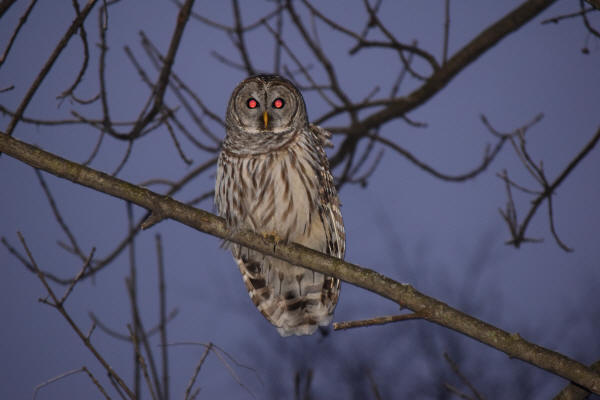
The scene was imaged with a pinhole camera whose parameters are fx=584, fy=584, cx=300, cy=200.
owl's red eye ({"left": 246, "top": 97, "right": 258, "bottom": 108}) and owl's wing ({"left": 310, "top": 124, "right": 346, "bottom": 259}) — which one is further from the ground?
owl's red eye ({"left": 246, "top": 97, "right": 258, "bottom": 108})

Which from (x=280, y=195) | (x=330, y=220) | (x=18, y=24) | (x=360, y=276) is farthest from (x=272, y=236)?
(x=18, y=24)

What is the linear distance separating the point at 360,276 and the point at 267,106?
124 cm

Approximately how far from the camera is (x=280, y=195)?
8.81 ft

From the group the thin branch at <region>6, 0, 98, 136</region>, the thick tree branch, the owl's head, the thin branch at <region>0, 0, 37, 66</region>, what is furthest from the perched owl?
the thin branch at <region>0, 0, 37, 66</region>

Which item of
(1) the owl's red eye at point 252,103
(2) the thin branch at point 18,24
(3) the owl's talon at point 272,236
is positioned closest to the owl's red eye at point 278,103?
(1) the owl's red eye at point 252,103

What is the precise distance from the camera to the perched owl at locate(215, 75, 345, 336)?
271cm

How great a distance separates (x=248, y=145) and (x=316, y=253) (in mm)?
885

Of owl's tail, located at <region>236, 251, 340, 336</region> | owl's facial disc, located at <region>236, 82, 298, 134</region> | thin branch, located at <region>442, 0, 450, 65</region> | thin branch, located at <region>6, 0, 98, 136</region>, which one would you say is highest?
thin branch, located at <region>442, 0, 450, 65</region>

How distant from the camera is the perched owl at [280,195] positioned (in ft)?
8.88

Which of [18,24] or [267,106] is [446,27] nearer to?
[267,106]

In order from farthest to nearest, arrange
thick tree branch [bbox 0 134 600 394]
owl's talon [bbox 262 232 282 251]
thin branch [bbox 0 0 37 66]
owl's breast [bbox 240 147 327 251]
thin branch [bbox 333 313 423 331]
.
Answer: owl's breast [bbox 240 147 327 251] < owl's talon [bbox 262 232 282 251] < thin branch [bbox 0 0 37 66] < thick tree branch [bbox 0 134 600 394] < thin branch [bbox 333 313 423 331]

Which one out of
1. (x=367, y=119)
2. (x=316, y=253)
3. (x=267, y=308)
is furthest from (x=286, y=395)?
(x=316, y=253)

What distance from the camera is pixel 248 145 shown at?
A: 9.25 ft

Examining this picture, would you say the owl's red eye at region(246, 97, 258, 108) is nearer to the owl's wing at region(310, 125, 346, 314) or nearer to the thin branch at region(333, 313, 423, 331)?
the owl's wing at region(310, 125, 346, 314)
